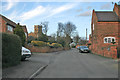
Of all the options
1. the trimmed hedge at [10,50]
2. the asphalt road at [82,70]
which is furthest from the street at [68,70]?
the trimmed hedge at [10,50]

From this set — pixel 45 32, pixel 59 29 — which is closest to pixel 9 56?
pixel 45 32

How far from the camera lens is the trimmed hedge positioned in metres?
8.90

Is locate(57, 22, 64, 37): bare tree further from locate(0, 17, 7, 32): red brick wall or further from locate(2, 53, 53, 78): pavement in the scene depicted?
locate(2, 53, 53, 78): pavement

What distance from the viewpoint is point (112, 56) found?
15797 mm

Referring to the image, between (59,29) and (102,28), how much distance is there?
2979cm

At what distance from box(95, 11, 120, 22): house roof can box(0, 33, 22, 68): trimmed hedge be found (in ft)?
62.6

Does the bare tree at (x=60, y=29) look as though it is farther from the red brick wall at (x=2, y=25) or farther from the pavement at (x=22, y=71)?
the pavement at (x=22, y=71)

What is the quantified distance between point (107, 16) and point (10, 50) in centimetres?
2211

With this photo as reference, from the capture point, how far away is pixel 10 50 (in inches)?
378

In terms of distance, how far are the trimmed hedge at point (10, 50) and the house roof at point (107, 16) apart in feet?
62.6

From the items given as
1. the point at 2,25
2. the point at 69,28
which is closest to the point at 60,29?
the point at 69,28

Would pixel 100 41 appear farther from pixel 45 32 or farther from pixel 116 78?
pixel 116 78

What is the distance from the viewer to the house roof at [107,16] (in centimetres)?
2613

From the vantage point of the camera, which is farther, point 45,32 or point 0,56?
point 45,32
